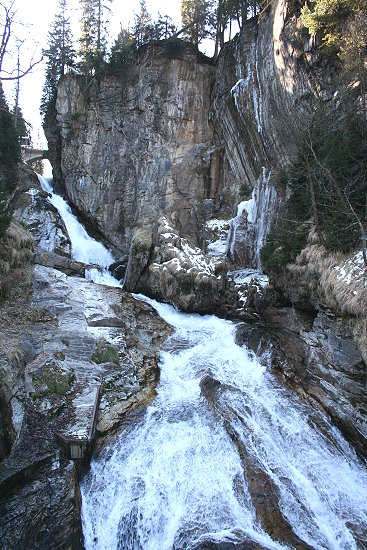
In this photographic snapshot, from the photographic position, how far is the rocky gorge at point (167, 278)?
261 inches

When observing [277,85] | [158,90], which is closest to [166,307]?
[277,85]

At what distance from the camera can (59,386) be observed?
325 inches

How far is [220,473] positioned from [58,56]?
3703 cm

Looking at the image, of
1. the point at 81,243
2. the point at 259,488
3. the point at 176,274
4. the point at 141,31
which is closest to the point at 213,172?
the point at 81,243

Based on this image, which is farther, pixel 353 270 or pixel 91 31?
pixel 91 31

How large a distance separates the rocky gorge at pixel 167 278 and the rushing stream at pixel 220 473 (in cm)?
10

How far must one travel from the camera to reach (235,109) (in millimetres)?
22500

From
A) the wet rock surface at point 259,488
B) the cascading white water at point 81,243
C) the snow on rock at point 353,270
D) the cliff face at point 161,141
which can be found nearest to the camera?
the wet rock surface at point 259,488

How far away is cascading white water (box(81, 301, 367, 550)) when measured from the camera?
19.8ft

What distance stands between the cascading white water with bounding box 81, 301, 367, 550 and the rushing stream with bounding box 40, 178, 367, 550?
20 millimetres

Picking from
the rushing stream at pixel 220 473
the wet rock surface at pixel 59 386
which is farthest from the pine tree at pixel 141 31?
the rushing stream at pixel 220 473

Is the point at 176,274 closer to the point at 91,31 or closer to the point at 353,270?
the point at 353,270

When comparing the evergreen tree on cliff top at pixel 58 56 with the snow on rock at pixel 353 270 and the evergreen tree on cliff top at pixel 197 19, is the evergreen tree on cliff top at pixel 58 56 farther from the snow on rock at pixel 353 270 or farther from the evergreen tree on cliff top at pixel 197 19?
the snow on rock at pixel 353 270

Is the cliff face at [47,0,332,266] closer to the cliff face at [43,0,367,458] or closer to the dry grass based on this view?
the cliff face at [43,0,367,458]
